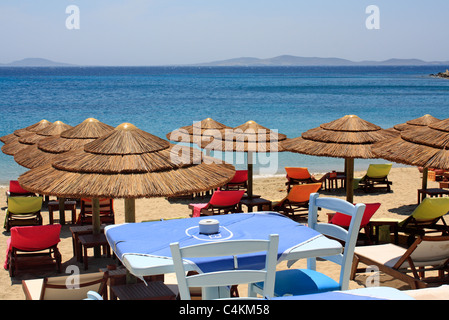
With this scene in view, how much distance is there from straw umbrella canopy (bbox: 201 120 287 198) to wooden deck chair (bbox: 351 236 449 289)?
11.9 feet

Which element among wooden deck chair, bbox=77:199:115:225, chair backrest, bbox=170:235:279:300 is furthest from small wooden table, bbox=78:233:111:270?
chair backrest, bbox=170:235:279:300

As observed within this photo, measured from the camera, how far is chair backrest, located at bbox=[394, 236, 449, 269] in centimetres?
493

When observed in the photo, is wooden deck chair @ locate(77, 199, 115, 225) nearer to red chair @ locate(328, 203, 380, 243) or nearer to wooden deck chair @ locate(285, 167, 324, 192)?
red chair @ locate(328, 203, 380, 243)

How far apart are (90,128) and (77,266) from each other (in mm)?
1997

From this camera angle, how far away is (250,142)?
9.20 metres

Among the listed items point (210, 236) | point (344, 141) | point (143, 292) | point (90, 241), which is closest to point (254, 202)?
point (344, 141)

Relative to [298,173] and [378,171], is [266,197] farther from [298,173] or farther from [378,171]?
[378,171]

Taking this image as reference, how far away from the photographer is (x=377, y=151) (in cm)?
655

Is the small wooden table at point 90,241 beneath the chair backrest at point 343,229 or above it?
beneath

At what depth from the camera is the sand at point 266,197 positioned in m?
6.20

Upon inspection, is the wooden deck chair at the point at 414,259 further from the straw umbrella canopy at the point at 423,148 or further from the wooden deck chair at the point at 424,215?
the wooden deck chair at the point at 424,215

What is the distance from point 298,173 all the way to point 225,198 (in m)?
3.37

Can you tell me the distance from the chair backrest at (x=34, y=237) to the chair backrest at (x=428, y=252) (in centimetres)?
419

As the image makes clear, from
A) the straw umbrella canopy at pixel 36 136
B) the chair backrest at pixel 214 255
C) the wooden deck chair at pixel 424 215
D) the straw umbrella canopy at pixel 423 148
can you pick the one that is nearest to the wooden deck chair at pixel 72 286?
the chair backrest at pixel 214 255
